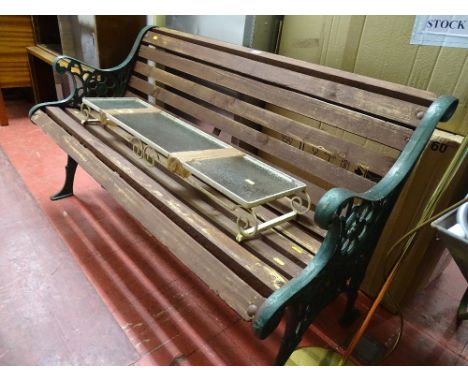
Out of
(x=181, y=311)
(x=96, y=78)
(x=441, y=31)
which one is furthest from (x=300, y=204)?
(x=96, y=78)

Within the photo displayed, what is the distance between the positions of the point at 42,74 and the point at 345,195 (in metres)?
4.23

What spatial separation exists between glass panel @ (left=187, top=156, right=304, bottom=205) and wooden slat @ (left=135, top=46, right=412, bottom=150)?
312 millimetres

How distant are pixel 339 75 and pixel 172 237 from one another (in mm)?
988

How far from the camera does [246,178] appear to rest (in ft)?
4.98

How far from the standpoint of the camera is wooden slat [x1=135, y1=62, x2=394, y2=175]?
1396 mm

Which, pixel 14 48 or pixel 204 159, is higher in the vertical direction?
pixel 14 48

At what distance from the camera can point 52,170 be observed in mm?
2889

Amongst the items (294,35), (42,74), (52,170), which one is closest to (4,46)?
(42,74)

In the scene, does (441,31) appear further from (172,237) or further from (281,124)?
(172,237)

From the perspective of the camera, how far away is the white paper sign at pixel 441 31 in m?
1.39

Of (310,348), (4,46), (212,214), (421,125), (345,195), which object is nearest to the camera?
(345,195)

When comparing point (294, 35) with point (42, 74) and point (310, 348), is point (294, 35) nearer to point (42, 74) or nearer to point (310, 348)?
point (310, 348)

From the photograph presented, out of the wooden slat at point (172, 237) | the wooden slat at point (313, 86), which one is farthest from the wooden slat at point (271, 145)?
the wooden slat at point (172, 237)

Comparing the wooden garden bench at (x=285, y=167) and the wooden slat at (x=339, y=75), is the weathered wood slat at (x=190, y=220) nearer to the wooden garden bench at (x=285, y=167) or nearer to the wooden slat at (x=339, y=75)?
the wooden garden bench at (x=285, y=167)
